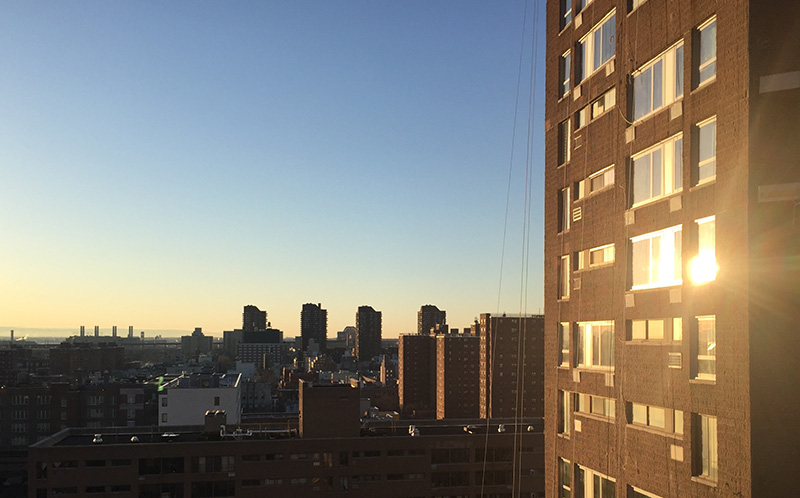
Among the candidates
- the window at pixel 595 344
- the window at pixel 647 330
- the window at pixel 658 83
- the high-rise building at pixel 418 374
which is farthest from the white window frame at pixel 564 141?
the high-rise building at pixel 418 374

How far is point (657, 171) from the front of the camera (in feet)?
39.8

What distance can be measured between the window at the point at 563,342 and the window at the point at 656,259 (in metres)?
3.06

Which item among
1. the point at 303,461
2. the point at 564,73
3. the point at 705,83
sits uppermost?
the point at 564,73

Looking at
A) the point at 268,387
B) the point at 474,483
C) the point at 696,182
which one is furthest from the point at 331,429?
the point at 268,387

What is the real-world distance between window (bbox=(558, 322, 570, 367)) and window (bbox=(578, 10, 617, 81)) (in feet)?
17.5

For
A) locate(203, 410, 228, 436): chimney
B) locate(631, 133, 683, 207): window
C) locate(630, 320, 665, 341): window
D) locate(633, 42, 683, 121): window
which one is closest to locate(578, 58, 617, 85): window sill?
locate(633, 42, 683, 121): window

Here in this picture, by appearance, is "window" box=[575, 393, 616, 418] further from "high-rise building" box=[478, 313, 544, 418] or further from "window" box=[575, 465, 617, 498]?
"high-rise building" box=[478, 313, 544, 418]

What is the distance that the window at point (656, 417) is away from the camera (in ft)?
37.3

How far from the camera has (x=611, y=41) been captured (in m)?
14.0

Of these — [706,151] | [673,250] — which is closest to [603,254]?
[673,250]

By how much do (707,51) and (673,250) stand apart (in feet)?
10.2

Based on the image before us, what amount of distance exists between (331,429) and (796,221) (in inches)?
2142

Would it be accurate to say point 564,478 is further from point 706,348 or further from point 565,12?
point 565,12

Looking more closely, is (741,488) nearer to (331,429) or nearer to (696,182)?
(696,182)
